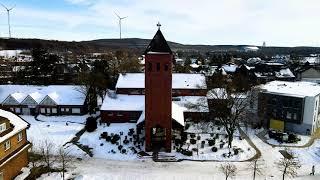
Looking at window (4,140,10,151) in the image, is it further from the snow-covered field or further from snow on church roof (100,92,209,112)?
snow on church roof (100,92,209,112)

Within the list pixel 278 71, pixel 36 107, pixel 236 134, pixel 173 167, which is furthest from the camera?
pixel 278 71

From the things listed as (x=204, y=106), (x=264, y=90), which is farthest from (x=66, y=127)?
(x=264, y=90)

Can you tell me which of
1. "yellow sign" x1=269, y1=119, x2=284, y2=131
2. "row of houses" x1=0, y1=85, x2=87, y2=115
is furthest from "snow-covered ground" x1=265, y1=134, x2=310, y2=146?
"row of houses" x1=0, y1=85, x2=87, y2=115

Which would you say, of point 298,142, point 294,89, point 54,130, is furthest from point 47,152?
point 294,89

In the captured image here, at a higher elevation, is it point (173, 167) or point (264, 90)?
point (264, 90)

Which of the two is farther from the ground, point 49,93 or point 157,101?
point 157,101

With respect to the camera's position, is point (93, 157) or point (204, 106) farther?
point (204, 106)

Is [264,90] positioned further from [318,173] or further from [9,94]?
[9,94]

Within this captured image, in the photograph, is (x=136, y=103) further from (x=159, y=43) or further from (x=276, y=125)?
(x=276, y=125)
